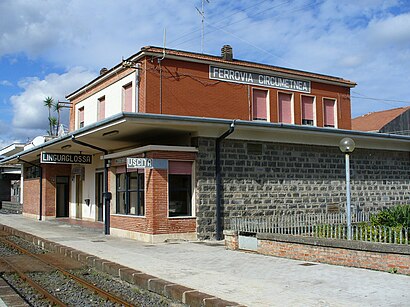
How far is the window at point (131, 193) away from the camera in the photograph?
53.5 ft

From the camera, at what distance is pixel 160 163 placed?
1510 centimetres

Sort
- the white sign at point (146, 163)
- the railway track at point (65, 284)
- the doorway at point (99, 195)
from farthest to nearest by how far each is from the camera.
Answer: the doorway at point (99, 195)
the white sign at point (146, 163)
the railway track at point (65, 284)

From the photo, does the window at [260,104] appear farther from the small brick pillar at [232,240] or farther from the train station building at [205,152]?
the small brick pillar at [232,240]

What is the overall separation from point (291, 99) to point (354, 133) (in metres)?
6.84

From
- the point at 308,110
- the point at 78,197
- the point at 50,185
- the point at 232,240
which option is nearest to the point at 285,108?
the point at 308,110

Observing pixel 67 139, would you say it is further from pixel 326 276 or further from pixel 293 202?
pixel 326 276

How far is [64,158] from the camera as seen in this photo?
69.8ft

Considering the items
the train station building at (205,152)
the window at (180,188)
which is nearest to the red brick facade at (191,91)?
the train station building at (205,152)

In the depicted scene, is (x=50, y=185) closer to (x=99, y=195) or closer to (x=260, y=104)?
(x=99, y=195)

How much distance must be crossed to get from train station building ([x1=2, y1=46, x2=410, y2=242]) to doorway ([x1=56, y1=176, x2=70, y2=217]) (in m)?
0.06

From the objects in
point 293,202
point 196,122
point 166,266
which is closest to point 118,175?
point 196,122

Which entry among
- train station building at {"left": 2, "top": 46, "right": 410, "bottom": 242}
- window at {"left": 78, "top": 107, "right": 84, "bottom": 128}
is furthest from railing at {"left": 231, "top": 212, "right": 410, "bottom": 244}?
window at {"left": 78, "top": 107, "right": 84, "bottom": 128}

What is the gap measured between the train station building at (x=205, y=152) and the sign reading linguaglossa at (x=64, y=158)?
0.05m

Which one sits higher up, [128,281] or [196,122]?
[196,122]
